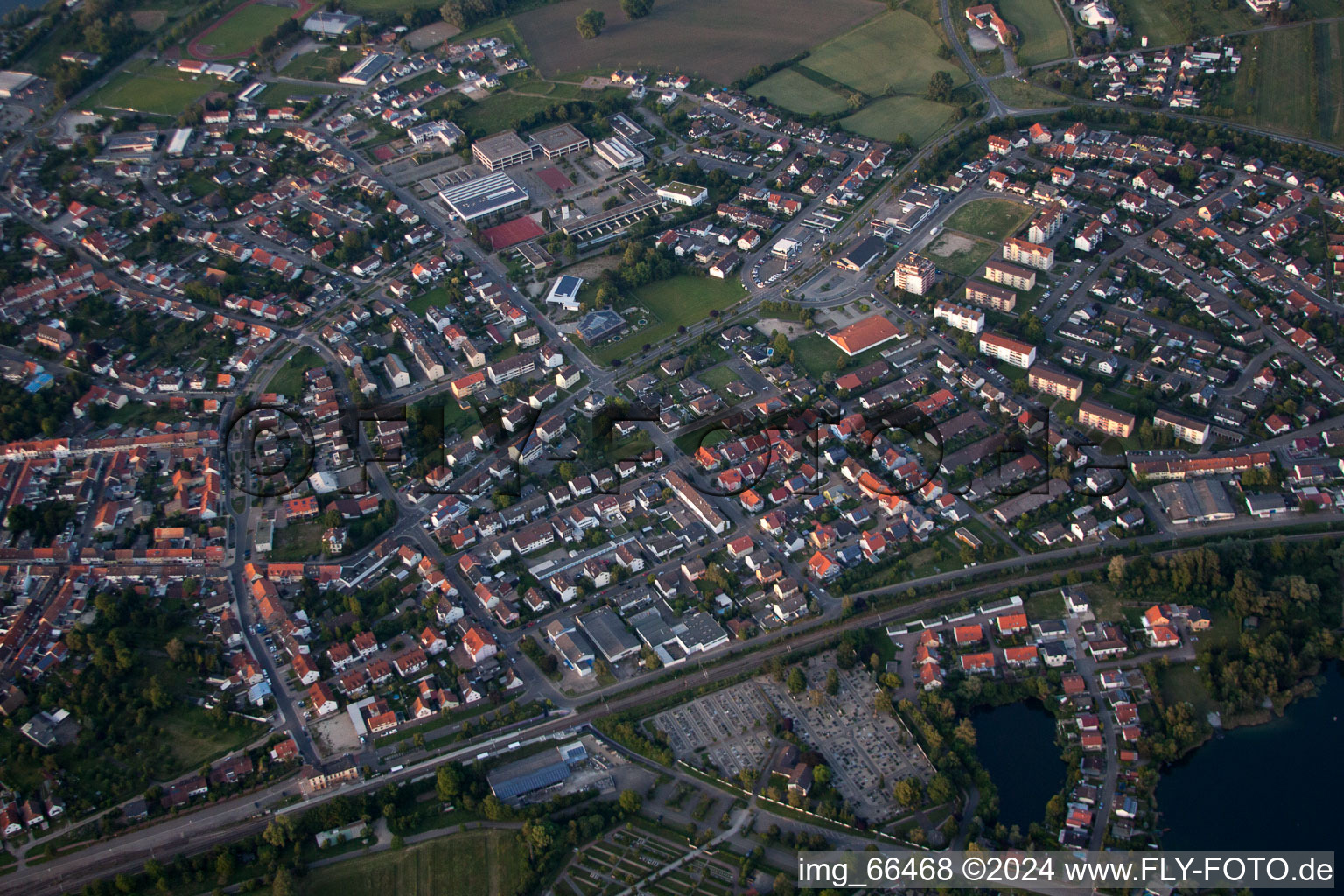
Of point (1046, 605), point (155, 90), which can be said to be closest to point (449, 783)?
point (1046, 605)

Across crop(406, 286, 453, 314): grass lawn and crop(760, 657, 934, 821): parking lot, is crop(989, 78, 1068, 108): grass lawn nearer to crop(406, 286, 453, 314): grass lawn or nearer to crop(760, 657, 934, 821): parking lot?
crop(406, 286, 453, 314): grass lawn

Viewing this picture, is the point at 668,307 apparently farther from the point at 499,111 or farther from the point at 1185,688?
the point at 1185,688

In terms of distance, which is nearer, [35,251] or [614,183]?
[35,251]

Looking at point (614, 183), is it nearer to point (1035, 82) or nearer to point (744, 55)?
point (744, 55)

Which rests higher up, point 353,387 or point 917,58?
point 917,58

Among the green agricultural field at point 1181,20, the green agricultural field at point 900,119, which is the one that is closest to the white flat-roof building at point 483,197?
the green agricultural field at point 900,119

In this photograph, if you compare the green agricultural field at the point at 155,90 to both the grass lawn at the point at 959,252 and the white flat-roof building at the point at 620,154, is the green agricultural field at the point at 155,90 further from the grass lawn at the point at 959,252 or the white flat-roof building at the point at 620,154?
the grass lawn at the point at 959,252

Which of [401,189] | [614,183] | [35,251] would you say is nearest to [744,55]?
[614,183]
